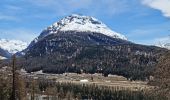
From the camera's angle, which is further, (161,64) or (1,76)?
(1,76)

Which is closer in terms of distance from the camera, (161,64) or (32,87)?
(161,64)

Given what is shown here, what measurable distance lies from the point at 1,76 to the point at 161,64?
64.6 m

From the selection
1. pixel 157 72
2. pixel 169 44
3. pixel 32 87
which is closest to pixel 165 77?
pixel 157 72

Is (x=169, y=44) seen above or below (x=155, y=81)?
above

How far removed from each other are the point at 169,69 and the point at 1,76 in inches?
2551

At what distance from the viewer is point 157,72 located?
89.2 feet

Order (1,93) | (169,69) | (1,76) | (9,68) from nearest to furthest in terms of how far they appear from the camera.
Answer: (169,69) < (9,68) < (1,76) < (1,93)

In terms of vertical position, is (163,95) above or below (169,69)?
below

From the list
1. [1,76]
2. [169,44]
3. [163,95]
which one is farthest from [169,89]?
[1,76]

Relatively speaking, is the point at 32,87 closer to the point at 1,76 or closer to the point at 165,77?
the point at 1,76

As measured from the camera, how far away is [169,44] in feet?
95.1

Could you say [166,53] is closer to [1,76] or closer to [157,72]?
[157,72]

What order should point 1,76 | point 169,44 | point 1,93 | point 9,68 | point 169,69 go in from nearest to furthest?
point 169,69
point 169,44
point 9,68
point 1,76
point 1,93

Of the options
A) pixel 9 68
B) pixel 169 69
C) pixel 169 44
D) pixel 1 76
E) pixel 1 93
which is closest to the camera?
pixel 169 69
